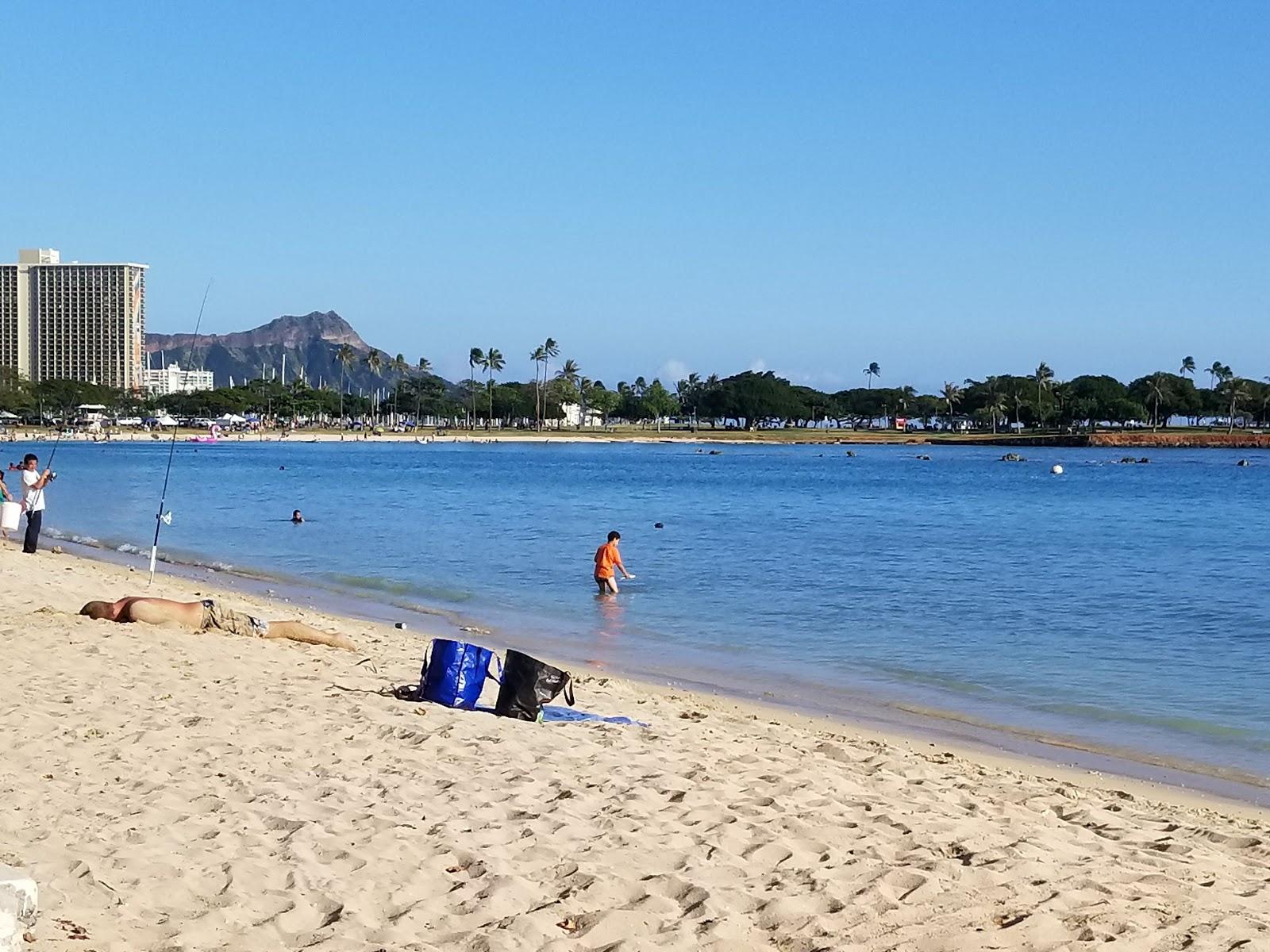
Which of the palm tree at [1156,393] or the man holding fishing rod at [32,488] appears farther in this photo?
the palm tree at [1156,393]

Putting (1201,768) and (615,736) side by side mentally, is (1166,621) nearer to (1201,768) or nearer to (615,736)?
(1201,768)

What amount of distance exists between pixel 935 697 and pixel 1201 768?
10.9 ft

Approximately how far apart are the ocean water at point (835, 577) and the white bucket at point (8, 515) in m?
5.28

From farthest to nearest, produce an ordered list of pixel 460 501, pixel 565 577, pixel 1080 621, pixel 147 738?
pixel 460 501 < pixel 565 577 < pixel 1080 621 < pixel 147 738

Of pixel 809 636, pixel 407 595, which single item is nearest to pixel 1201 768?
pixel 809 636

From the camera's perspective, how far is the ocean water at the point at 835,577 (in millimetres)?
13883

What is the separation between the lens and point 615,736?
9.30 m

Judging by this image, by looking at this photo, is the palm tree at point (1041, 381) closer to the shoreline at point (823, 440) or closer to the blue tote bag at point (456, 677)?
the shoreline at point (823, 440)

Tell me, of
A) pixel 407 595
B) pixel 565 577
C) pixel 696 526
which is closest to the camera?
pixel 407 595

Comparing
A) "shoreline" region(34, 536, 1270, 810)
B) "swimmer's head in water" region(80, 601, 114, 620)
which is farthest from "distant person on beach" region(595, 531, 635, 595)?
"swimmer's head in water" region(80, 601, 114, 620)

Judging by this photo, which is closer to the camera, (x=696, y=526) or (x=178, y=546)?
(x=178, y=546)

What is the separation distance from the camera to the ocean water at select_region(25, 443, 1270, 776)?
13.9 m

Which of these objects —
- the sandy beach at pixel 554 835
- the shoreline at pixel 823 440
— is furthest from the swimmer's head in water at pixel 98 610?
the shoreline at pixel 823 440

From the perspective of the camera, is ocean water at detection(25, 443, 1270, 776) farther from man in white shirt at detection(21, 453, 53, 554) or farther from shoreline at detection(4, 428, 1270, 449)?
shoreline at detection(4, 428, 1270, 449)
